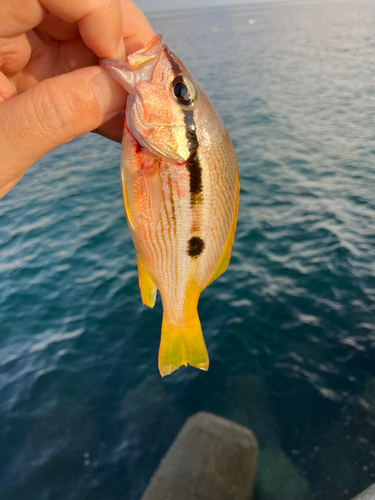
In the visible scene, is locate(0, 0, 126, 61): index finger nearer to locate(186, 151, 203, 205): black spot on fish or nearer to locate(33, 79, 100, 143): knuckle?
locate(33, 79, 100, 143): knuckle

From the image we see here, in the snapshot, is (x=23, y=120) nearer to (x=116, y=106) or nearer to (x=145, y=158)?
(x=116, y=106)

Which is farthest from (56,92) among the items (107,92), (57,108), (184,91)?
(184,91)

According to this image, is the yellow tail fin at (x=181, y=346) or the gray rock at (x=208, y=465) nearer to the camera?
the yellow tail fin at (x=181, y=346)

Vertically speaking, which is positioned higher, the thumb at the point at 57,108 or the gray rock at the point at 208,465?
the thumb at the point at 57,108

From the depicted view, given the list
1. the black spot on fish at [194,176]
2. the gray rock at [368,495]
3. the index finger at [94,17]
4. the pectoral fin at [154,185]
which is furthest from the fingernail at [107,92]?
the gray rock at [368,495]

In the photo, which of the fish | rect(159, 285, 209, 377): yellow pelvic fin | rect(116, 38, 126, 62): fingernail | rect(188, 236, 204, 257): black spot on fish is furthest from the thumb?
rect(159, 285, 209, 377): yellow pelvic fin

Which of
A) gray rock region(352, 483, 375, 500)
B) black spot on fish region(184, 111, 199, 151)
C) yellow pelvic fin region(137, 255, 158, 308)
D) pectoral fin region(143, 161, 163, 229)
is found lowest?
gray rock region(352, 483, 375, 500)

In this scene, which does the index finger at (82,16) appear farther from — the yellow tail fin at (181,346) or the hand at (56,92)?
the yellow tail fin at (181,346)
